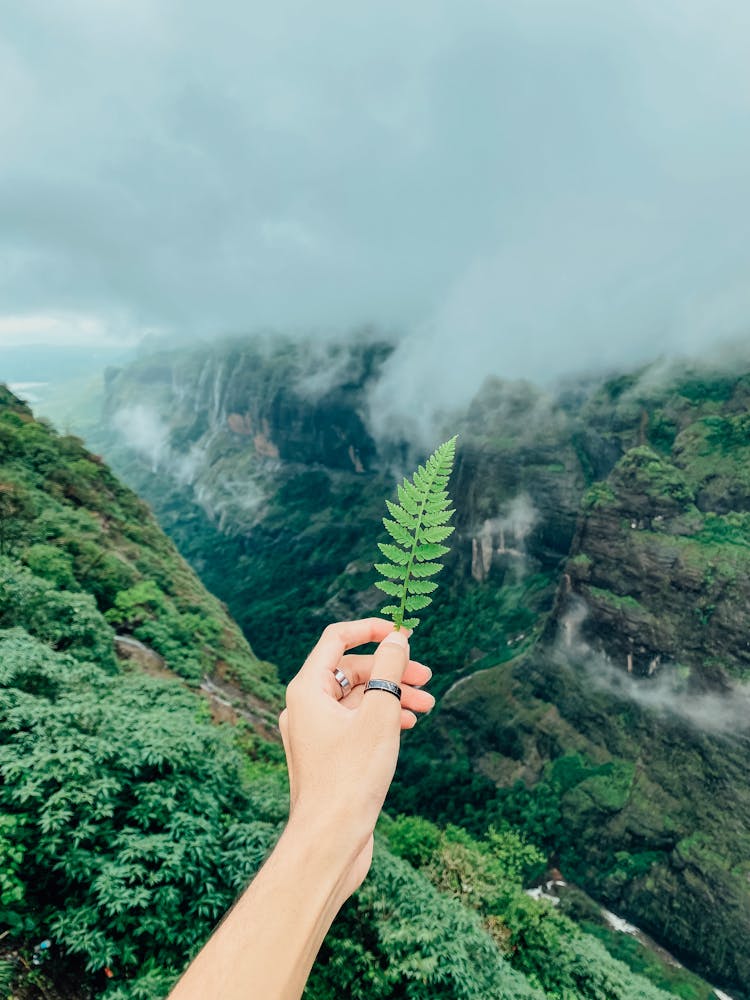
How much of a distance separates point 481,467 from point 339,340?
328 ft

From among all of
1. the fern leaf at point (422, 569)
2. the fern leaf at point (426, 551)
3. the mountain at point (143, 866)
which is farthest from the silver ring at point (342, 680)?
the mountain at point (143, 866)

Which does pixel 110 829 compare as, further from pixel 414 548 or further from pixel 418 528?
pixel 418 528

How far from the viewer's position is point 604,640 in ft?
229

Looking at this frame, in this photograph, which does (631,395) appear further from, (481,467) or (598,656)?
(598,656)

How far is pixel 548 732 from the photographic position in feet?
233

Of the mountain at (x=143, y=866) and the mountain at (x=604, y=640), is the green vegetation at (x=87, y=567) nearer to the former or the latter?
the mountain at (x=143, y=866)

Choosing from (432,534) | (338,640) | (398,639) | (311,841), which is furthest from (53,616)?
(432,534)

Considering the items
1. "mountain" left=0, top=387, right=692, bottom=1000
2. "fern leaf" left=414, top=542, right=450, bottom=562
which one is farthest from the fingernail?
"mountain" left=0, top=387, right=692, bottom=1000

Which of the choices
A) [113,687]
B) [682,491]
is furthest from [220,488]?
[113,687]

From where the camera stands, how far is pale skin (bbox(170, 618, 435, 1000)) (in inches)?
84.8

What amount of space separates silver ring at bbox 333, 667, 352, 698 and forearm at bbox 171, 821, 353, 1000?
0.86 metres

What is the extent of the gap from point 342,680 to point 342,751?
1.97ft

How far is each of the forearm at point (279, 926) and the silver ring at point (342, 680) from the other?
864 mm

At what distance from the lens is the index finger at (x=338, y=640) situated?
3242 millimetres
